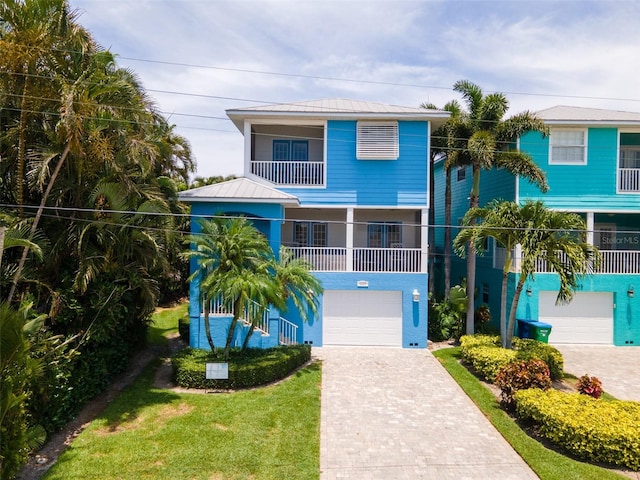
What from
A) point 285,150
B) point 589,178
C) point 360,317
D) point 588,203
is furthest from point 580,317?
point 285,150

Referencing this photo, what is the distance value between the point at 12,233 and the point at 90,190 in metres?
2.29

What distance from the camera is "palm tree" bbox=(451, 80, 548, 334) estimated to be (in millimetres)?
13953

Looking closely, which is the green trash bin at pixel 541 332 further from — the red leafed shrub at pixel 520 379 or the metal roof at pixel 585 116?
the metal roof at pixel 585 116

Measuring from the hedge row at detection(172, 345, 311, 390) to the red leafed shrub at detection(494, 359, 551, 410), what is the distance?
564cm

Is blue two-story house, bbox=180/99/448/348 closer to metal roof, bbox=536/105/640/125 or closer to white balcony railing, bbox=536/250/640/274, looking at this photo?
white balcony railing, bbox=536/250/640/274

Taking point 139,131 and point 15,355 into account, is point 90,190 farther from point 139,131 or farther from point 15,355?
point 15,355

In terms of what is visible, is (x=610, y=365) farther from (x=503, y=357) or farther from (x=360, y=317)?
(x=360, y=317)

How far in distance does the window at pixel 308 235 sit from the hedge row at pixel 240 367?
19.6 feet

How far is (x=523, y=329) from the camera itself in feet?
50.1

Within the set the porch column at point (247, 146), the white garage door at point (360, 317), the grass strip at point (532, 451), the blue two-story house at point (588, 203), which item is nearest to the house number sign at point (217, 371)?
the white garage door at point (360, 317)

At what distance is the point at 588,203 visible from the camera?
16.2 meters

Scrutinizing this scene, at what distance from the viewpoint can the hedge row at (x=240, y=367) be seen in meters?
10.5

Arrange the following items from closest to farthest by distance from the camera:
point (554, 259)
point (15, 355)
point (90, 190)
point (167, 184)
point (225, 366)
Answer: point (15, 355), point (90, 190), point (225, 366), point (554, 259), point (167, 184)

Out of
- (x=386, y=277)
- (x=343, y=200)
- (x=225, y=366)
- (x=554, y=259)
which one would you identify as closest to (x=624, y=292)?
(x=554, y=259)
